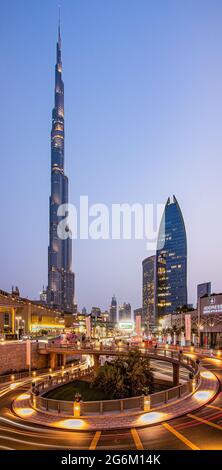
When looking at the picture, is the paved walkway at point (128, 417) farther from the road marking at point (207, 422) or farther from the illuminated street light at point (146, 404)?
the road marking at point (207, 422)

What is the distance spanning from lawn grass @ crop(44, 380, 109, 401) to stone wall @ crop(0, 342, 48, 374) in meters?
10.5

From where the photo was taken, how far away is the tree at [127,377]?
44.4 m

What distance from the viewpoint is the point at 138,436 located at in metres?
19.7

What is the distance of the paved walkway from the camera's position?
72.8 ft

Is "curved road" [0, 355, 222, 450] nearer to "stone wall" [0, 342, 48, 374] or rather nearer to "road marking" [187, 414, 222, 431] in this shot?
"road marking" [187, 414, 222, 431]

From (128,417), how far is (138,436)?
13.5ft

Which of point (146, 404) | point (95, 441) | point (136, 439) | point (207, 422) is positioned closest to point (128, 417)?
point (146, 404)

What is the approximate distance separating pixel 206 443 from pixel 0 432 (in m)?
13.4

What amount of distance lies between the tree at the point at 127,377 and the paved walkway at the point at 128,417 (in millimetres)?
18715

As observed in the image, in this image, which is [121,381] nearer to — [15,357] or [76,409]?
[76,409]

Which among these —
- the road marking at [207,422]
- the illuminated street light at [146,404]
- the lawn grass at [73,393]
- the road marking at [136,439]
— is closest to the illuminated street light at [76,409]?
the illuminated street light at [146,404]
